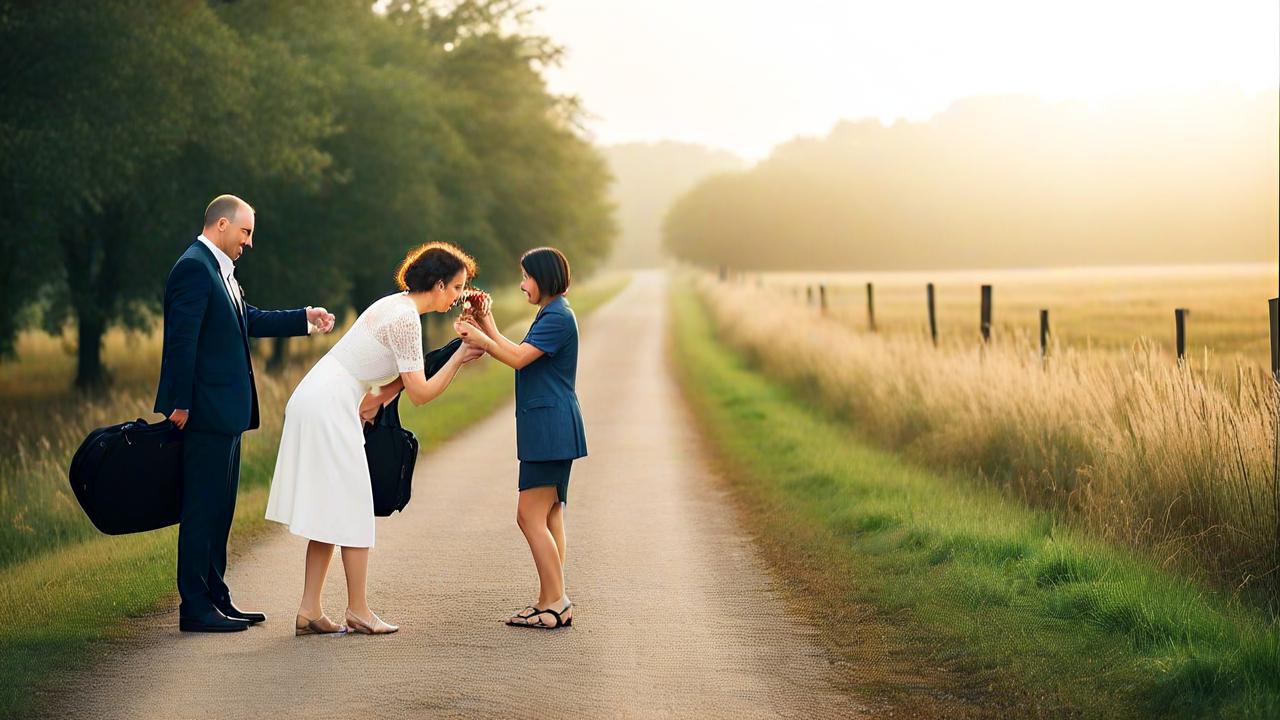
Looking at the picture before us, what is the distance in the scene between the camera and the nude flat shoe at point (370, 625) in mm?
A: 6379

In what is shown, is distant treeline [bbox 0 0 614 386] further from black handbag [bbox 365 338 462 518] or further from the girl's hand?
the girl's hand

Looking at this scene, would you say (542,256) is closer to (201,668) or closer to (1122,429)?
(201,668)

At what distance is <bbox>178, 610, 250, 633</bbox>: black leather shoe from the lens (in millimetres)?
6484

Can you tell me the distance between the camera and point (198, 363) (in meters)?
6.57

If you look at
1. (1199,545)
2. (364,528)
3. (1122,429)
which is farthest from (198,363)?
(1122,429)

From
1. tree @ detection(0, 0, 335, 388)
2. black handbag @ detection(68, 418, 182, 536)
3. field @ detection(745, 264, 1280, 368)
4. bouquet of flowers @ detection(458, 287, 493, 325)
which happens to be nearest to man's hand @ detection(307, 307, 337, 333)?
black handbag @ detection(68, 418, 182, 536)

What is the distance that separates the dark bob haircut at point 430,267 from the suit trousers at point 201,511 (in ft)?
Result: 4.22

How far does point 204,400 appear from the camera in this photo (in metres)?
6.54

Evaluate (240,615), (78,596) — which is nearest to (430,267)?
(240,615)

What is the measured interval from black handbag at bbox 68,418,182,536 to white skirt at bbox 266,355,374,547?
0.66 m

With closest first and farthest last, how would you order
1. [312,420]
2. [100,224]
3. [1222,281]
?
1. [312,420]
2. [100,224]
3. [1222,281]

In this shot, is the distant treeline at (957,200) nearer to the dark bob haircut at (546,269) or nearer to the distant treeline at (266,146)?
the distant treeline at (266,146)

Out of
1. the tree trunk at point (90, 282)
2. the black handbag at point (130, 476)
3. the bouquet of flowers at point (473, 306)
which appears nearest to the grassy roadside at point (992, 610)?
the bouquet of flowers at point (473, 306)

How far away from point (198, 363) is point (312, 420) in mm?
780
